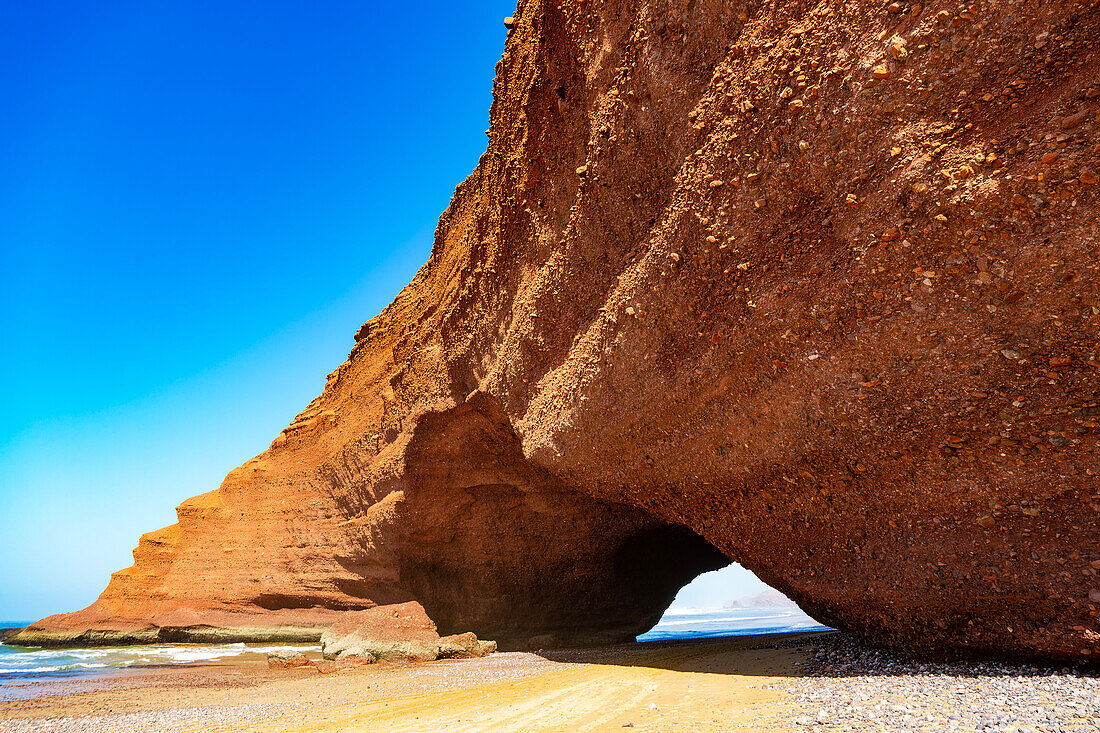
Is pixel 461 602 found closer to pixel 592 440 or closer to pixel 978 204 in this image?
pixel 592 440

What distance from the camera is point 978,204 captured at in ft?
14.3

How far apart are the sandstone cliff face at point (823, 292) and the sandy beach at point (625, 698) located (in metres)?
0.82

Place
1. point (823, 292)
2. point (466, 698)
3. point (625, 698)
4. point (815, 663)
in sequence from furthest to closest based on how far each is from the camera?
point (815, 663) < point (466, 698) < point (823, 292) < point (625, 698)

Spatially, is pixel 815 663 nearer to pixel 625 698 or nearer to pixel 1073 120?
pixel 625 698

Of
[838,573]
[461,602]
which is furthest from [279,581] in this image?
[838,573]

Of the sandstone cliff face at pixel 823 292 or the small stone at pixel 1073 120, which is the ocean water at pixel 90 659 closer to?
the sandstone cliff face at pixel 823 292

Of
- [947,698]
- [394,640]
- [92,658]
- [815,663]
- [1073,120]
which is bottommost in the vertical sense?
[92,658]

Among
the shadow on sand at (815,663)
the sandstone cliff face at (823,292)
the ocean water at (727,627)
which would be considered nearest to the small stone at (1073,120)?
the sandstone cliff face at (823,292)

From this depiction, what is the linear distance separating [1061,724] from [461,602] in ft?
36.5

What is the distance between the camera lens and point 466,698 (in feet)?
18.5

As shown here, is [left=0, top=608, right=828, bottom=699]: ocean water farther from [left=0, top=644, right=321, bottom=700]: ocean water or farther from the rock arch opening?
the rock arch opening

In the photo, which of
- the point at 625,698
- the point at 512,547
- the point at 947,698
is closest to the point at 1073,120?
the point at 947,698

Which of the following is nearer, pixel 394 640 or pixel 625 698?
pixel 625 698

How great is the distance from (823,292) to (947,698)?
307 cm
